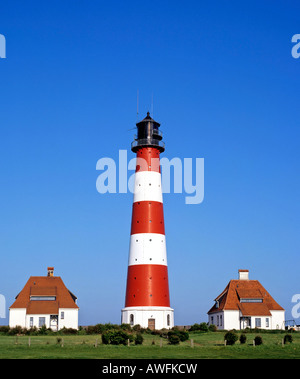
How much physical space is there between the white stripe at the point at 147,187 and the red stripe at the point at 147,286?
7399 mm

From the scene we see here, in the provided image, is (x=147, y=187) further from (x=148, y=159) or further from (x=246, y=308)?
(x=246, y=308)

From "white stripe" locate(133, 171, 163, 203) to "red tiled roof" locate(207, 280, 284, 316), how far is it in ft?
57.5

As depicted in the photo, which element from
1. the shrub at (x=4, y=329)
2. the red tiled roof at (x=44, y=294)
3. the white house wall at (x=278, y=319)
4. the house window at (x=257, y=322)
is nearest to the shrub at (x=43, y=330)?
the red tiled roof at (x=44, y=294)

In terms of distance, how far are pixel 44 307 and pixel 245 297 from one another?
81.0 ft

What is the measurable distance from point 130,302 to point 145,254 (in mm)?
5446

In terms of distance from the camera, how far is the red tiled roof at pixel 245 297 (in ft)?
228

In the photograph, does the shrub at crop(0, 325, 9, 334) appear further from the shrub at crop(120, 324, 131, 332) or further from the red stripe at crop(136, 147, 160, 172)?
the red stripe at crop(136, 147, 160, 172)

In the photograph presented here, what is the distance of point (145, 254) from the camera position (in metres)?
59.7

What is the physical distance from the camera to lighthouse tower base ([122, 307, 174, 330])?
5891 cm

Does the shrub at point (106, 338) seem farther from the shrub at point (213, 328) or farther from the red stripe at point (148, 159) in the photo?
the shrub at point (213, 328)

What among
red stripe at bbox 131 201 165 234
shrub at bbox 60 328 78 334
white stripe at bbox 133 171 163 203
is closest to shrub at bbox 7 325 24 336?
shrub at bbox 60 328 78 334

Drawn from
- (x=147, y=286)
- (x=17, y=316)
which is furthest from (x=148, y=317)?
(x=17, y=316)

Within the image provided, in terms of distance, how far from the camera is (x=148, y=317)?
193 ft
